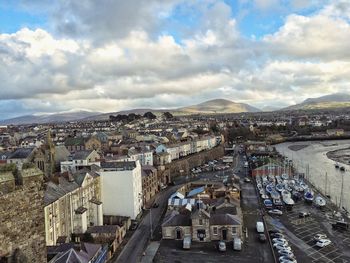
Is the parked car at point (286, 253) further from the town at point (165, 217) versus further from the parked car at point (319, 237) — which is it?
the parked car at point (319, 237)

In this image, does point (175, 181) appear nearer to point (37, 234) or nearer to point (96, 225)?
point (96, 225)

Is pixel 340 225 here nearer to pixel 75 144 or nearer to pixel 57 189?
pixel 57 189

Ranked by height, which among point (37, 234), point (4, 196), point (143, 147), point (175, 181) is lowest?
point (175, 181)

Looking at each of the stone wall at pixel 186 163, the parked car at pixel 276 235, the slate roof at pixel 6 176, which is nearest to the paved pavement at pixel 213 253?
the parked car at pixel 276 235

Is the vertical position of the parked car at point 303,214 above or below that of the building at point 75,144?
below

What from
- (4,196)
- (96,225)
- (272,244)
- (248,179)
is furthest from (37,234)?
(248,179)

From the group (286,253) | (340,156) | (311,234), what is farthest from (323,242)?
(340,156)

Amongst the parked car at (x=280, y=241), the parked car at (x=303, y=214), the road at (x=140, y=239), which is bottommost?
the road at (x=140, y=239)
